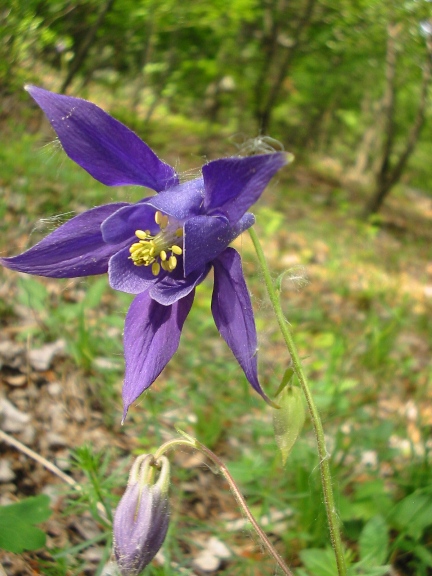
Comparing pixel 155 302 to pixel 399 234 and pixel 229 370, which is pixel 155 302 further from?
pixel 399 234

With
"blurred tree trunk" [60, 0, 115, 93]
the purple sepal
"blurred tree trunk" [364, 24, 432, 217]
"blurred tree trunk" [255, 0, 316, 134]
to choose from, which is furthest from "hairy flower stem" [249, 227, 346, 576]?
"blurred tree trunk" [364, 24, 432, 217]

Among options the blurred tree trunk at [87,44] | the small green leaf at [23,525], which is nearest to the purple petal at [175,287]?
the small green leaf at [23,525]

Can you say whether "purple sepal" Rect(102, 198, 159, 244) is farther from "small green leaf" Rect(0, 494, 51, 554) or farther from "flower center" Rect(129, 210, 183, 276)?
"small green leaf" Rect(0, 494, 51, 554)

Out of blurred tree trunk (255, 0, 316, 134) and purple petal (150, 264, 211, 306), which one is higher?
purple petal (150, 264, 211, 306)

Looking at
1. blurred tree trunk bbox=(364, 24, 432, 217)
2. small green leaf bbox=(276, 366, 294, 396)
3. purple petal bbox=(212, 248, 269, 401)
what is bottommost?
blurred tree trunk bbox=(364, 24, 432, 217)

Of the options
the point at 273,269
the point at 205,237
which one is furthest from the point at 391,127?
the point at 205,237

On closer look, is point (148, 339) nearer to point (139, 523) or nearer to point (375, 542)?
point (139, 523)
